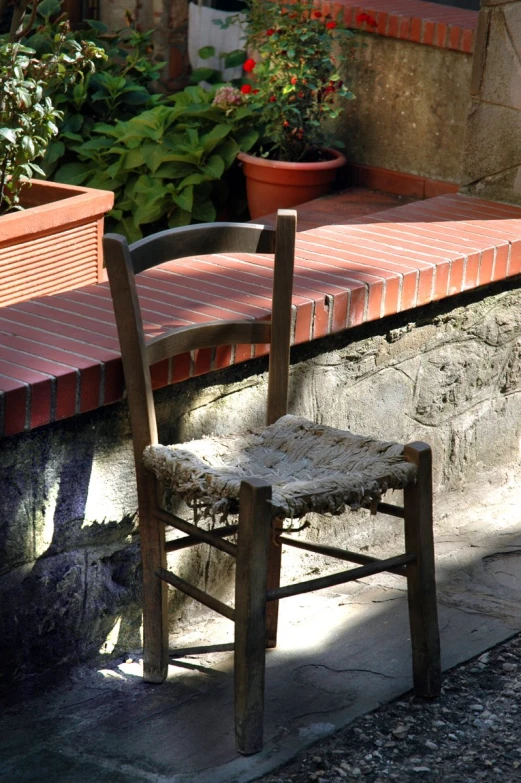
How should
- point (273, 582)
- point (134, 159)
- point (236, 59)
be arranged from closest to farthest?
point (273, 582) < point (134, 159) < point (236, 59)

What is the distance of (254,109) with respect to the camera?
17.6ft

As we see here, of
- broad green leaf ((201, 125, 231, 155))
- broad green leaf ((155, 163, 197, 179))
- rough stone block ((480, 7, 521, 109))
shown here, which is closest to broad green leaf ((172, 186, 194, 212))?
broad green leaf ((155, 163, 197, 179))

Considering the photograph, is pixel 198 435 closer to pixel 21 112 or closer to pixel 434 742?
pixel 434 742

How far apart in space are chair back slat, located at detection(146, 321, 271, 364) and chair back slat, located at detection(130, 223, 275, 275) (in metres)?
0.17

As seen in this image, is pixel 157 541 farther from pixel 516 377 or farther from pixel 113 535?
pixel 516 377

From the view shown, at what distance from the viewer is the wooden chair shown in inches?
85.6

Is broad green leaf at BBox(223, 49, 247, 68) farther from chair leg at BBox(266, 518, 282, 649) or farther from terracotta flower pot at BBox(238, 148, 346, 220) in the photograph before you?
chair leg at BBox(266, 518, 282, 649)

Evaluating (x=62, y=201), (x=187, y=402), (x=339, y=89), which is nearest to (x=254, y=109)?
(x=339, y=89)

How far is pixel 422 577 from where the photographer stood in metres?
2.42

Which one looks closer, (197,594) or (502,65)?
(197,594)

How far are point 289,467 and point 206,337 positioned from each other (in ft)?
1.10

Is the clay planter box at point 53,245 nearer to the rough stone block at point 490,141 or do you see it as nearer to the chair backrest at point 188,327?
the rough stone block at point 490,141

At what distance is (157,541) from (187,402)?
0.35 meters

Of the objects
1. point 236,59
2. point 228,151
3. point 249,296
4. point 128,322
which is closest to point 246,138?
point 228,151
